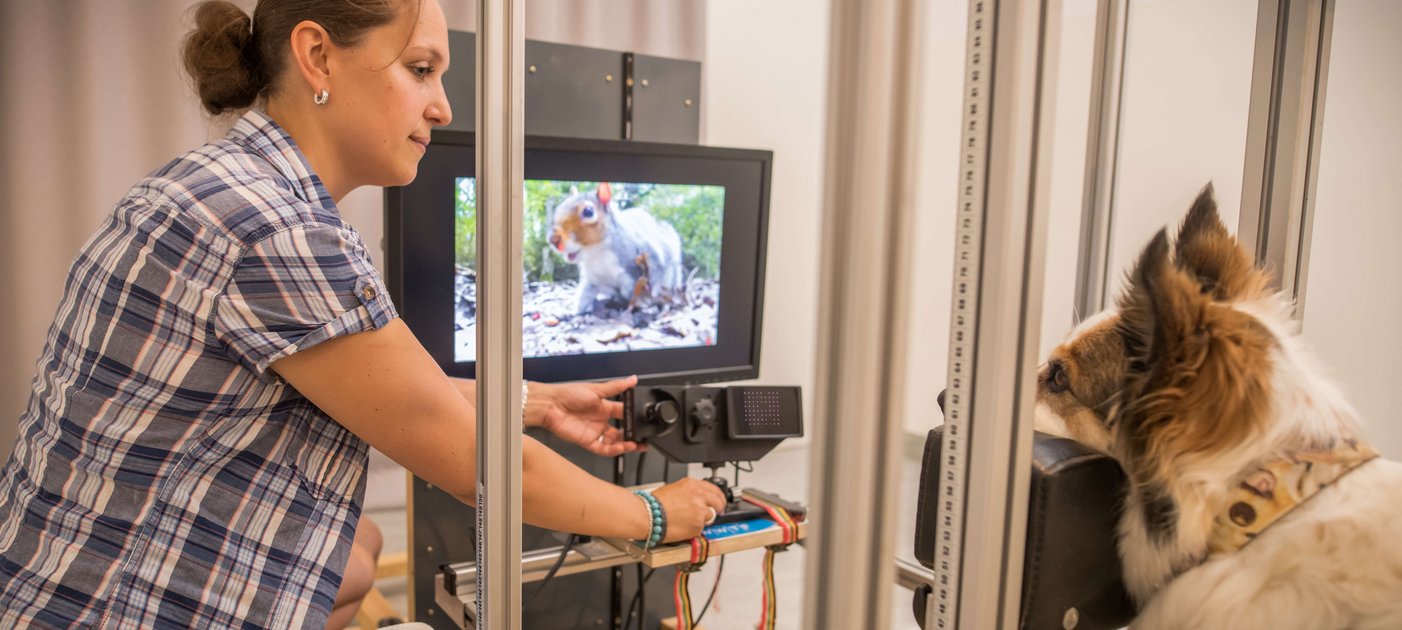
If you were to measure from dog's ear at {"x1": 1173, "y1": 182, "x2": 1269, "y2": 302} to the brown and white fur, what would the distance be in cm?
10

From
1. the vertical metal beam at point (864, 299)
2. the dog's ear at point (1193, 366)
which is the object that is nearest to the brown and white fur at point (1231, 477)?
the dog's ear at point (1193, 366)

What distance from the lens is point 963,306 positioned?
0.82 m

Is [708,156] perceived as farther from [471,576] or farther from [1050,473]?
[1050,473]

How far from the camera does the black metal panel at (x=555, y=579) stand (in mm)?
2039

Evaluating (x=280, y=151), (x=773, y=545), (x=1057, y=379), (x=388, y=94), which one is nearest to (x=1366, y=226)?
(x=1057, y=379)

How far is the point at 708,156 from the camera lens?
2.10 meters

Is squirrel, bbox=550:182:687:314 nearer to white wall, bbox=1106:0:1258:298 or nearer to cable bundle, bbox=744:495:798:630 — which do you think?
cable bundle, bbox=744:495:798:630

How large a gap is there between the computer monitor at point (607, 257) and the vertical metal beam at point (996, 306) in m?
1.24

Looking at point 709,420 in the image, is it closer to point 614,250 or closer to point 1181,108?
point 614,250

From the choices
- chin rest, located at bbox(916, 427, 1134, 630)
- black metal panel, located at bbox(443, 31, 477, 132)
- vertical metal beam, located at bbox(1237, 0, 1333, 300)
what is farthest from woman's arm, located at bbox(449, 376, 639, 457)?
vertical metal beam, located at bbox(1237, 0, 1333, 300)

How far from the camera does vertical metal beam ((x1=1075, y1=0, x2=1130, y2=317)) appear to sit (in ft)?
6.30

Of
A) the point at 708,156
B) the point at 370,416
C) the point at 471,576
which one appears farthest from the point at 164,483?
the point at 708,156

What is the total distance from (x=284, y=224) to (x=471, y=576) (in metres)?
0.82

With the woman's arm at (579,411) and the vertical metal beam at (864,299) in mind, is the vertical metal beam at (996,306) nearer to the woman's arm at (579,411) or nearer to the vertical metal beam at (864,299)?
the vertical metal beam at (864,299)
